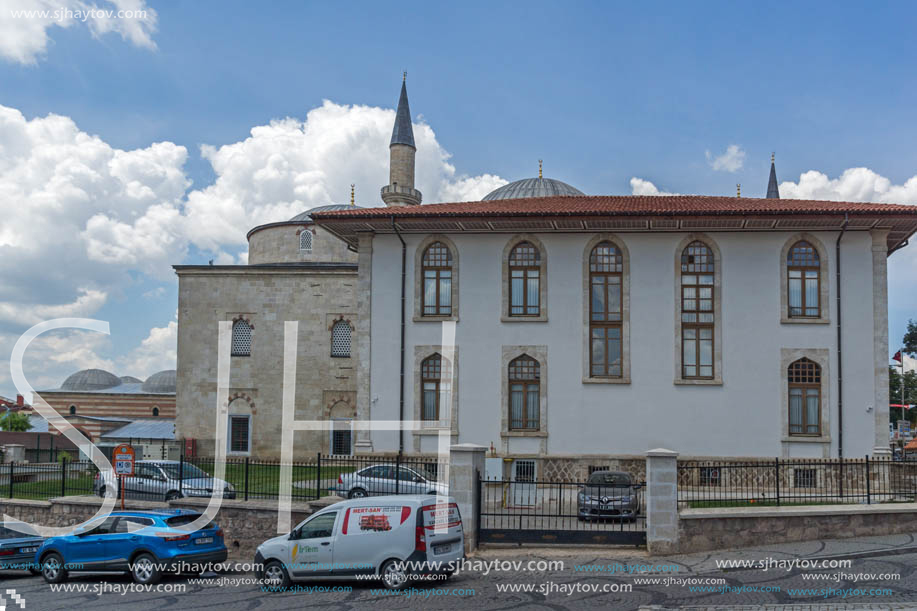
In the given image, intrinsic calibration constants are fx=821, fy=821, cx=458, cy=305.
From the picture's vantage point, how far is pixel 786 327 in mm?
22438

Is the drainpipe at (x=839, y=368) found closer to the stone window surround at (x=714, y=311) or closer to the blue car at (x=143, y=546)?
the stone window surround at (x=714, y=311)

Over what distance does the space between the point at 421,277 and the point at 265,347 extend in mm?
13848

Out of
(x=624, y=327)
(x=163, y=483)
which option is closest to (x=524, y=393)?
(x=624, y=327)

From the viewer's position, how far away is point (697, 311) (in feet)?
75.1

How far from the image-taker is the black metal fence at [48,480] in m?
20.9

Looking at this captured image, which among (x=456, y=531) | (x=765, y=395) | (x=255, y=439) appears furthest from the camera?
(x=255, y=439)

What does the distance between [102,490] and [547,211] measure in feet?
44.0

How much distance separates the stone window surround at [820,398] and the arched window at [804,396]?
0.10m

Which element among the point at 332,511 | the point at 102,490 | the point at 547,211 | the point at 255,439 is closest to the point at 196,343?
the point at 255,439

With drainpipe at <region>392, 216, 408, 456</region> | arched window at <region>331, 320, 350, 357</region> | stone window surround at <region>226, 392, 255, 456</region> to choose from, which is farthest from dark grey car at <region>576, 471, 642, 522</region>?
stone window surround at <region>226, 392, 255, 456</region>

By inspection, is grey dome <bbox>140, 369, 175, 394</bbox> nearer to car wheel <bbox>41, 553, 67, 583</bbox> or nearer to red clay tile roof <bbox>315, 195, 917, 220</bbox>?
red clay tile roof <bbox>315, 195, 917, 220</bbox>

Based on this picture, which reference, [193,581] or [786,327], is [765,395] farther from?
[193,581]

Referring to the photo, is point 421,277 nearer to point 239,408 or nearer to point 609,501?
point 609,501

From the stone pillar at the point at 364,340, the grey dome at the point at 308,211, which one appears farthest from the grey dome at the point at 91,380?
the stone pillar at the point at 364,340
